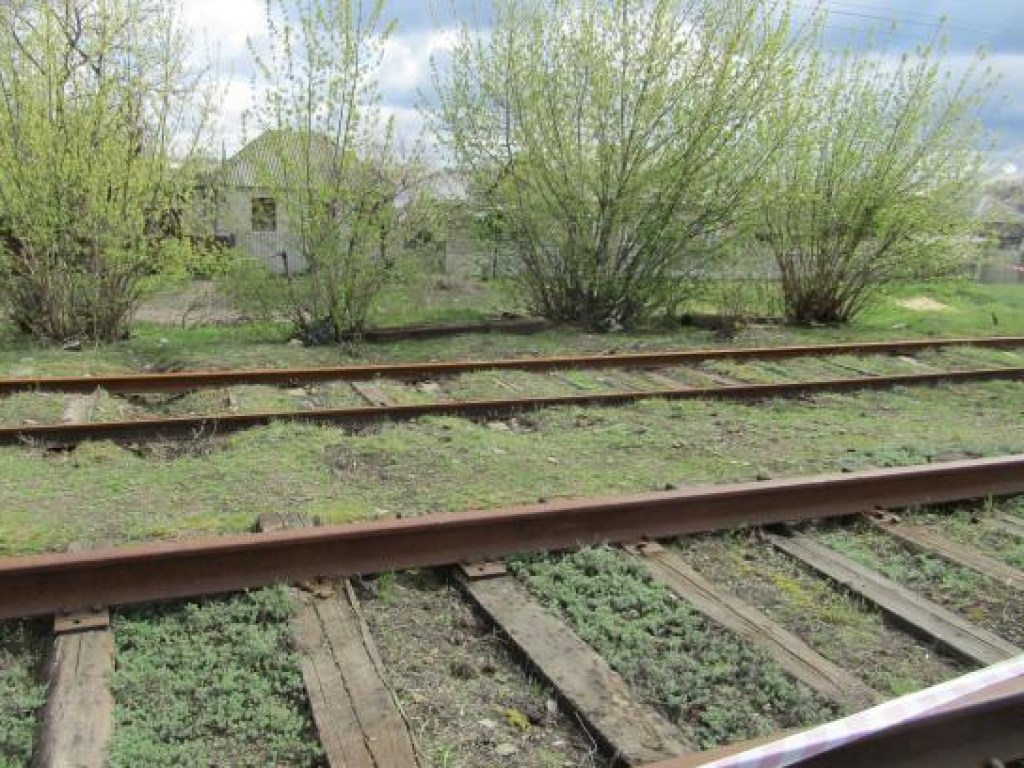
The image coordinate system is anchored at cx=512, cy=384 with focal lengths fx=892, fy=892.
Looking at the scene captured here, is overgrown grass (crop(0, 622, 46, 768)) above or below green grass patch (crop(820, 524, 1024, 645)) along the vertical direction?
above

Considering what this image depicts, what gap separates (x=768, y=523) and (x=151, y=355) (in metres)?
7.94

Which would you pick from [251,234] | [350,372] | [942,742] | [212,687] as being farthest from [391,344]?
[942,742]

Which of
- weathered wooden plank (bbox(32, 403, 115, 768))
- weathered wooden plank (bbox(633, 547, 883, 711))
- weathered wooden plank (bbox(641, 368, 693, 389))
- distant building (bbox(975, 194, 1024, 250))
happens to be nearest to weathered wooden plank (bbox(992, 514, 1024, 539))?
weathered wooden plank (bbox(633, 547, 883, 711))

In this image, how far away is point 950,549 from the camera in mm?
4320

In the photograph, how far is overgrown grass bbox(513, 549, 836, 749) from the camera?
280cm

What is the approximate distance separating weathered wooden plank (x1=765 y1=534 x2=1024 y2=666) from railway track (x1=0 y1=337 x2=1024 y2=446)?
10.7ft

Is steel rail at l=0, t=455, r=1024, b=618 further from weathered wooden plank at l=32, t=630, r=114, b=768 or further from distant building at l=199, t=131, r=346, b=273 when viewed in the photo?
distant building at l=199, t=131, r=346, b=273

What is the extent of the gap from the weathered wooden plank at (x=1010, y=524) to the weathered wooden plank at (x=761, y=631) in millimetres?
1959

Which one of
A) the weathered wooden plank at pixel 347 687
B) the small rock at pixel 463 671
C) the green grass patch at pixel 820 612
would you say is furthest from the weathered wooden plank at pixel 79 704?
the green grass patch at pixel 820 612

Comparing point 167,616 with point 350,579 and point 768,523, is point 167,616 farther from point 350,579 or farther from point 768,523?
point 768,523

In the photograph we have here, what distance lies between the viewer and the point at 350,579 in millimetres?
3619

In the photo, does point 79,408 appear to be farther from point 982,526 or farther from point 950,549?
point 982,526

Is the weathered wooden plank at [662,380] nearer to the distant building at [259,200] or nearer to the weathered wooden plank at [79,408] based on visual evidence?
the distant building at [259,200]

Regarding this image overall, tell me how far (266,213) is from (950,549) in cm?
922
